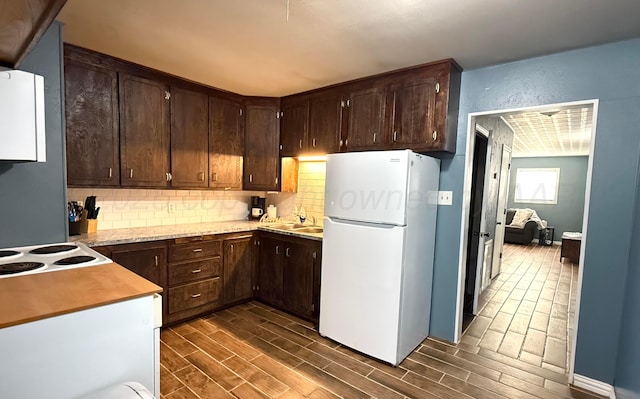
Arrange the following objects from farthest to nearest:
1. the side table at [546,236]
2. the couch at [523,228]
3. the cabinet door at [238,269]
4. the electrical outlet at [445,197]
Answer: the side table at [546,236]
the couch at [523,228]
the cabinet door at [238,269]
the electrical outlet at [445,197]

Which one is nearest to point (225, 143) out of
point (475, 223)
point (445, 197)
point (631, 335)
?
point (445, 197)

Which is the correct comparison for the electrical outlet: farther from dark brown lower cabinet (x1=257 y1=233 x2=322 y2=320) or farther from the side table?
the side table

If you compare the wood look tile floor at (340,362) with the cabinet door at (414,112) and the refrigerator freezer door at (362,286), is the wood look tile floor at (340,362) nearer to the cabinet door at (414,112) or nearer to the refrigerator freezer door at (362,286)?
the refrigerator freezer door at (362,286)

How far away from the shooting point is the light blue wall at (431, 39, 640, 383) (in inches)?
80.2

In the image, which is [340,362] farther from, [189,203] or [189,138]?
[189,138]

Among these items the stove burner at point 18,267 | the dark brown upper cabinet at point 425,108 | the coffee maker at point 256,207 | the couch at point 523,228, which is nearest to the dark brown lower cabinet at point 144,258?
the stove burner at point 18,267

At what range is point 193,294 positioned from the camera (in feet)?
9.84

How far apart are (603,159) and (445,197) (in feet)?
3.57

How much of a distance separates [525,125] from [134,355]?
5752mm

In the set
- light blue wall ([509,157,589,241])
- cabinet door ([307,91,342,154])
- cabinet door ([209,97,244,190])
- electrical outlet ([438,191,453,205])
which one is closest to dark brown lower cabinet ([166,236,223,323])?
cabinet door ([209,97,244,190])

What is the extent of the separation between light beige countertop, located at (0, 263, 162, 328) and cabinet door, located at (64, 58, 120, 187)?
51.0 inches

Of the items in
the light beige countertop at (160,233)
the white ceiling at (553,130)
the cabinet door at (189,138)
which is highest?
the white ceiling at (553,130)

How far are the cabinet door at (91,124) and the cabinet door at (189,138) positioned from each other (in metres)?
0.51

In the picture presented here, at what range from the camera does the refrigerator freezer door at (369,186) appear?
7.59ft
